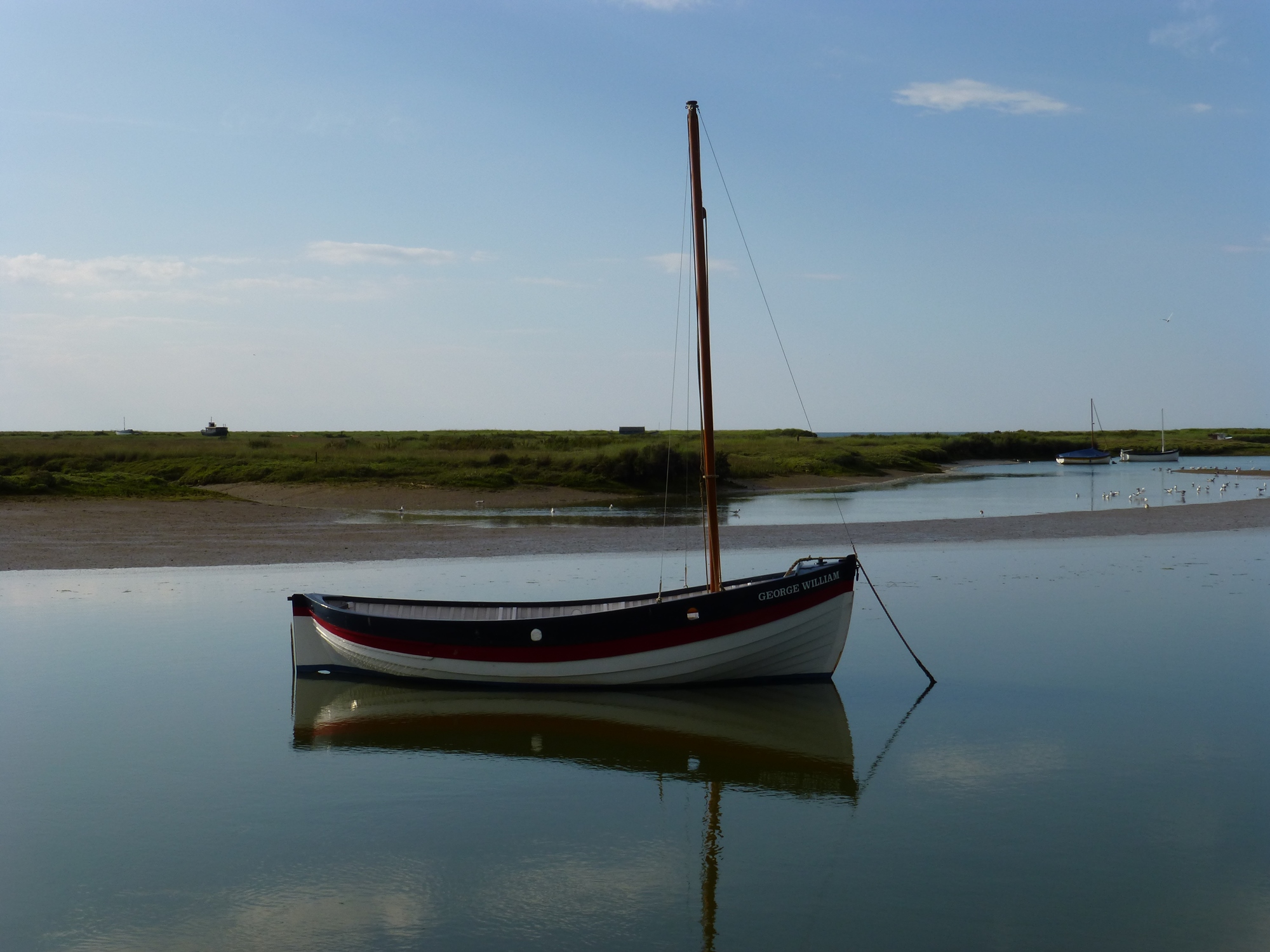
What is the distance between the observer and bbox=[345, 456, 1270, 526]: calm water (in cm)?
4172

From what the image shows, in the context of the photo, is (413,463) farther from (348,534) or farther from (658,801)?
(658,801)

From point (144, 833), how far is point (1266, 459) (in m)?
113

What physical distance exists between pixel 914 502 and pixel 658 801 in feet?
138

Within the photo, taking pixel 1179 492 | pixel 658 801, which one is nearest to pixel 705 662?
pixel 658 801

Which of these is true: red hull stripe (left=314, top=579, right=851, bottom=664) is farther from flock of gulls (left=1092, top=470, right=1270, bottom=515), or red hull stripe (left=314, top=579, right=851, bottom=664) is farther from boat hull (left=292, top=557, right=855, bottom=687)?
flock of gulls (left=1092, top=470, right=1270, bottom=515)

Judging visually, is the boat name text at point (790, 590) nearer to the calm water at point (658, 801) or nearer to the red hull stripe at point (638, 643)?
the red hull stripe at point (638, 643)

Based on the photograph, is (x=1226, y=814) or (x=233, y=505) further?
(x=233, y=505)

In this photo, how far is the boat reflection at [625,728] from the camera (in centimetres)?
1240

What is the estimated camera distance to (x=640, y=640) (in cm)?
1528

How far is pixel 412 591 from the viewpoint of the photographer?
23.9 metres

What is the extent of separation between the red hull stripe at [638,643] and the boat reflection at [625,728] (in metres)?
0.70

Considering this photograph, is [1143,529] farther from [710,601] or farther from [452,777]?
[452,777]

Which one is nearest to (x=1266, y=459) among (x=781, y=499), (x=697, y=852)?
(x=781, y=499)

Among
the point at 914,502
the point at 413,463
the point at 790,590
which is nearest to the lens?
the point at 790,590
